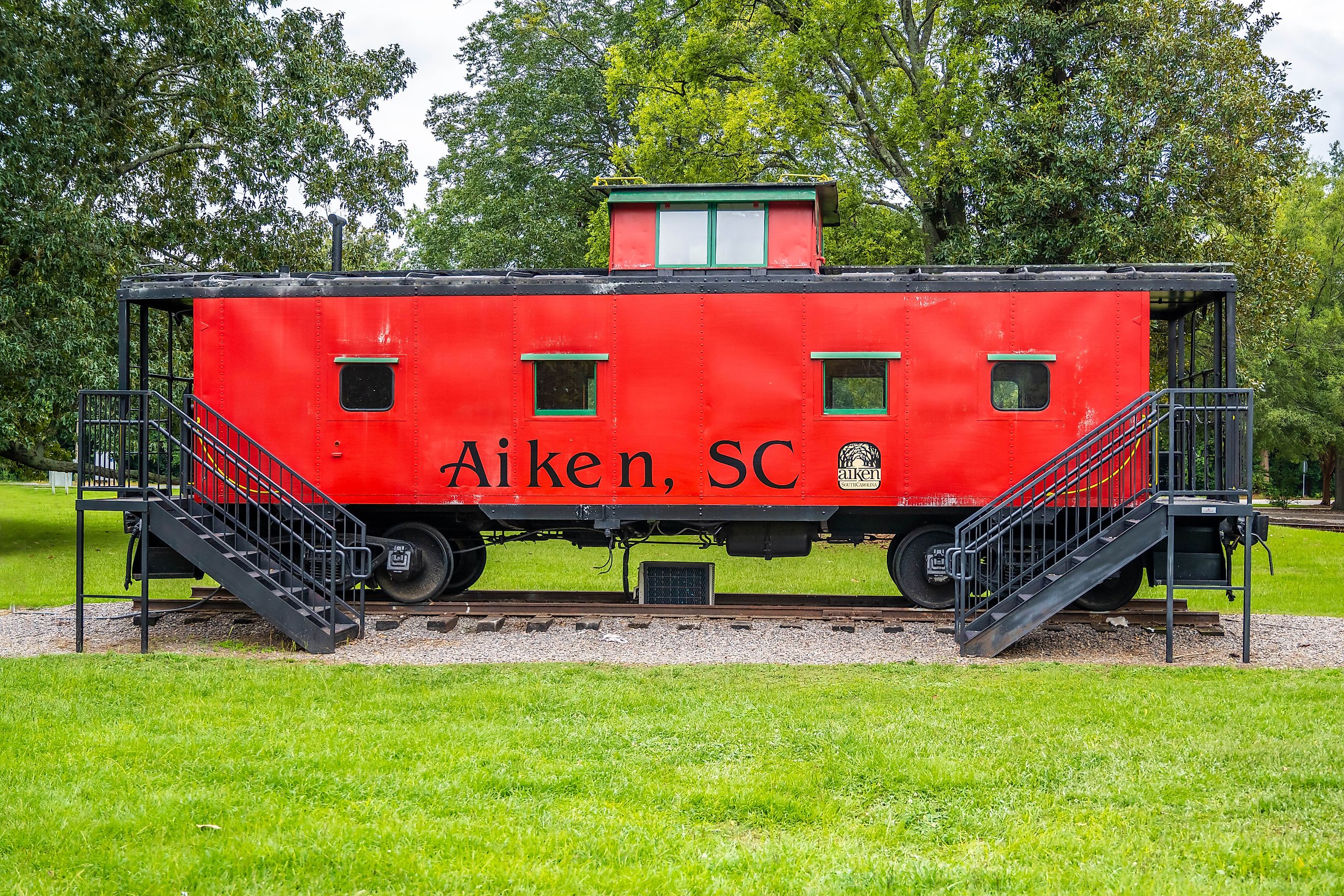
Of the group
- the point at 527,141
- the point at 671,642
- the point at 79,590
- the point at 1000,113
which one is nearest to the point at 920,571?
the point at 671,642

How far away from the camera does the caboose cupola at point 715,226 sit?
11984 mm

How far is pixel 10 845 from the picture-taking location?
4781mm

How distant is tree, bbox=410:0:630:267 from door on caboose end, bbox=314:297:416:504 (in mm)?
15298

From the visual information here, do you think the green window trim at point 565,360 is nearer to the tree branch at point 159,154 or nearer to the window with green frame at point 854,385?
the window with green frame at point 854,385

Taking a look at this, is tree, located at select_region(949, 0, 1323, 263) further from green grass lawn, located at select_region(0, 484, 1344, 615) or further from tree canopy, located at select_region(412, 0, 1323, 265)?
green grass lawn, located at select_region(0, 484, 1344, 615)

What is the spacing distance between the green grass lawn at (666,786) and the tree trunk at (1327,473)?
40.9 metres

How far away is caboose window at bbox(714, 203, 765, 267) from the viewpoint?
12.0 meters

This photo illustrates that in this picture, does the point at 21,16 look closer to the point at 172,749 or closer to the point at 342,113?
the point at 342,113

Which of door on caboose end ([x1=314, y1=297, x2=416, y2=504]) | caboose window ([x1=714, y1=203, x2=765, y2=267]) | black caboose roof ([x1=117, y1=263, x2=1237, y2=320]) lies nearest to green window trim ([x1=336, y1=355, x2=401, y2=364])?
door on caboose end ([x1=314, y1=297, x2=416, y2=504])

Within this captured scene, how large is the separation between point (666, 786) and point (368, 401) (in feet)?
24.3

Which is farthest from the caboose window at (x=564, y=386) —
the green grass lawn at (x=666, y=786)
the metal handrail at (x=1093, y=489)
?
the metal handrail at (x=1093, y=489)

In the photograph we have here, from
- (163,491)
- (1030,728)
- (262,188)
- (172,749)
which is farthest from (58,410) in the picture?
(1030,728)

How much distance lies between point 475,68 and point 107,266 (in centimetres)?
1762

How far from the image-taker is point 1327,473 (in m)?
44.8
